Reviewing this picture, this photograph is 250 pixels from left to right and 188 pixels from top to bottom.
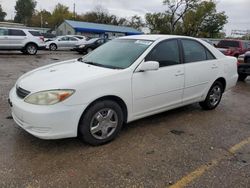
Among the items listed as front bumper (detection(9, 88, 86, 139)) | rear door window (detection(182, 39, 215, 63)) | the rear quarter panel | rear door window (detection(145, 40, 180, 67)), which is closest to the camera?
front bumper (detection(9, 88, 86, 139))

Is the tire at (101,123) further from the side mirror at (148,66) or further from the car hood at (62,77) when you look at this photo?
the side mirror at (148,66)

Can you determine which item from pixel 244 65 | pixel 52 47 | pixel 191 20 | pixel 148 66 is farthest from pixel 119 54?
pixel 191 20

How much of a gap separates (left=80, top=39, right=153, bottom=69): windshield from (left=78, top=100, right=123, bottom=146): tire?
0.70 meters

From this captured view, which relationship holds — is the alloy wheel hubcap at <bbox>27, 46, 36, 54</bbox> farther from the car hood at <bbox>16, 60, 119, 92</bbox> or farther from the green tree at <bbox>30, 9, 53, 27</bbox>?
the green tree at <bbox>30, 9, 53, 27</bbox>

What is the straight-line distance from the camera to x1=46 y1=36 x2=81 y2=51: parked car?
80.3 ft

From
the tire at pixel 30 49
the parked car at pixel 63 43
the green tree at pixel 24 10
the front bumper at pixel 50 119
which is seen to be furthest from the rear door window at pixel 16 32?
the green tree at pixel 24 10

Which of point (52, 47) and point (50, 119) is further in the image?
point (52, 47)

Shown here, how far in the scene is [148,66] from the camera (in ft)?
13.7

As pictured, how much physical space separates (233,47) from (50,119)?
1457cm

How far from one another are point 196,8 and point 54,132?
52617 millimetres

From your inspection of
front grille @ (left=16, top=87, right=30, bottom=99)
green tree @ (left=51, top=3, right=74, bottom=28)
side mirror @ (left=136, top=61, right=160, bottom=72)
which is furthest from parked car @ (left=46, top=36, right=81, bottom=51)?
green tree @ (left=51, top=3, right=74, bottom=28)

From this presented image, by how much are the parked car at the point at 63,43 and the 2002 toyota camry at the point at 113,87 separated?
20.5 m

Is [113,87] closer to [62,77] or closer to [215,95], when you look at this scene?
[62,77]

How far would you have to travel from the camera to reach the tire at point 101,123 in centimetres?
371
